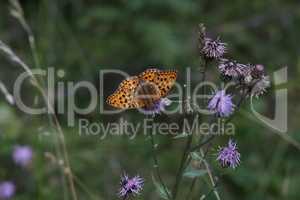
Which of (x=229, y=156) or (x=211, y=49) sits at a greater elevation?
(x=211, y=49)

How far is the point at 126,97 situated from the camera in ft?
5.82

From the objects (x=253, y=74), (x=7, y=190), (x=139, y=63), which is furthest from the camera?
(x=139, y=63)

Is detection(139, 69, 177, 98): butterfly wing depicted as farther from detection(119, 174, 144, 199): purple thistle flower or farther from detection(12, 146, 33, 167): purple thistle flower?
detection(12, 146, 33, 167): purple thistle flower

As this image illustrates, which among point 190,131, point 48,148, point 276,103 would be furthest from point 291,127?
point 190,131

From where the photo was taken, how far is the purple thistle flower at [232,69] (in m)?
1.73

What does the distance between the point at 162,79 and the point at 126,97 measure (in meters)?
0.11

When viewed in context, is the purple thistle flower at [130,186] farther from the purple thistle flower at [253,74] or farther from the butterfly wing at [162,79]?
the purple thistle flower at [253,74]

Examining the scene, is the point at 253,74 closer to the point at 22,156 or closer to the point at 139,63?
the point at 22,156

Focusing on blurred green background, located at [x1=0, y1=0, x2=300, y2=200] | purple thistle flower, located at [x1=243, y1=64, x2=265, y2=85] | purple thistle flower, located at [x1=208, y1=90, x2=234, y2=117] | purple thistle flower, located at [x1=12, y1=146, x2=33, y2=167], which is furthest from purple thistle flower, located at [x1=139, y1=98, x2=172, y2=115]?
purple thistle flower, located at [x1=12, y1=146, x2=33, y2=167]

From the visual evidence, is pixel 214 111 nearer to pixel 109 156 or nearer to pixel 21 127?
pixel 109 156

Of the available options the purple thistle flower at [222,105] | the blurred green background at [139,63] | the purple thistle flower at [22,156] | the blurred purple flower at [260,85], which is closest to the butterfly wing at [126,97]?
the purple thistle flower at [222,105]

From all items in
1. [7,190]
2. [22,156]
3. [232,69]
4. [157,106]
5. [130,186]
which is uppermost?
[232,69]

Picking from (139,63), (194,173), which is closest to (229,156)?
(194,173)

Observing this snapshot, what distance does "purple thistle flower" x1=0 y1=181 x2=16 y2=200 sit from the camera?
11.4ft
